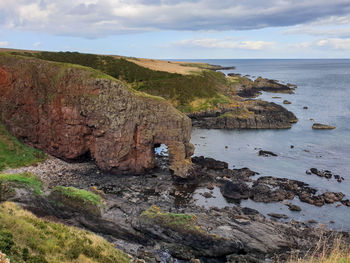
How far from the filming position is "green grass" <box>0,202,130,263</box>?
52.8 ft

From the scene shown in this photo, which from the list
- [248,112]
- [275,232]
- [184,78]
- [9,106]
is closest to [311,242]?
[275,232]

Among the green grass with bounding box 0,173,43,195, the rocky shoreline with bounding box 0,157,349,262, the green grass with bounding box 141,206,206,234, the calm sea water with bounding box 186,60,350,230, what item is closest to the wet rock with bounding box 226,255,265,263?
the rocky shoreline with bounding box 0,157,349,262

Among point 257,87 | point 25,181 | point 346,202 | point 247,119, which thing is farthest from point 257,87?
point 25,181

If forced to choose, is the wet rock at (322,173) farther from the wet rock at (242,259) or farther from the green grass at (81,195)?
the green grass at (81,195)

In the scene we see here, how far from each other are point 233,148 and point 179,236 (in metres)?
36.7

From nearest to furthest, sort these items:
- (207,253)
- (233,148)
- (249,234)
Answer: (207,253), (249,234), (233,148)

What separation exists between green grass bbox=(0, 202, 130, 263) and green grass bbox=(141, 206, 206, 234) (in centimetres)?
692

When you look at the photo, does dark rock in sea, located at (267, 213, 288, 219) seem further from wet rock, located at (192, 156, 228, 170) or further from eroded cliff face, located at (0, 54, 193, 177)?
wet rock, located at (192, 156, 228, 170)

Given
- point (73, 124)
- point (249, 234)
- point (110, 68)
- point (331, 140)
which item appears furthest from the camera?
point (110, 68)

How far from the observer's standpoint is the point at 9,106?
154 ft

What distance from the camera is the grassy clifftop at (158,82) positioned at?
91500 mm

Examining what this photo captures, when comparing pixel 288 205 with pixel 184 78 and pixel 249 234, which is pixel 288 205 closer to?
pixel 249 234

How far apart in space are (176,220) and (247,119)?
55.7 m

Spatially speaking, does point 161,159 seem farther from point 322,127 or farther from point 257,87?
point 257,87
